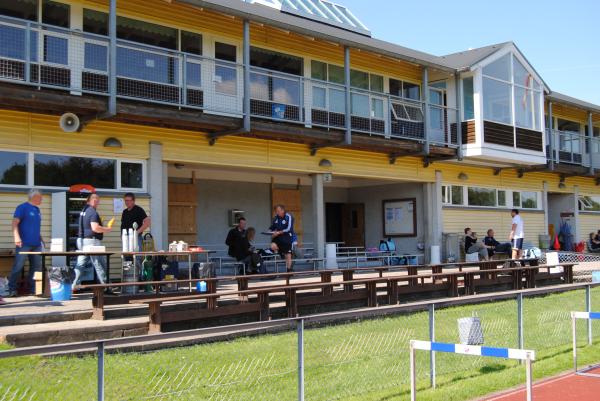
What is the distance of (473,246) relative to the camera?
21.7 m

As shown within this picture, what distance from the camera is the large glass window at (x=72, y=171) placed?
A: 43.5 ft

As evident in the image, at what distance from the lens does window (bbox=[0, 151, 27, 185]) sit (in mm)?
12763

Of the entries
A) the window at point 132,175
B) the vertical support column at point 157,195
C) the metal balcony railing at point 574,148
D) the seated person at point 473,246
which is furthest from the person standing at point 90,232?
the metal balcony railing at point 574,148

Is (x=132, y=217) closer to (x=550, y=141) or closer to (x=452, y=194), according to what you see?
(x=452, y=194)

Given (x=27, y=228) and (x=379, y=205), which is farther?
(x=379, y=205)

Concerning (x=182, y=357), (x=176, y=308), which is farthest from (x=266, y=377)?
(x=176, y=308)

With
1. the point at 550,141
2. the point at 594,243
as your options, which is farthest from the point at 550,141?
the point at 594,243

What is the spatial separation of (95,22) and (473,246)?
13517 millimetres

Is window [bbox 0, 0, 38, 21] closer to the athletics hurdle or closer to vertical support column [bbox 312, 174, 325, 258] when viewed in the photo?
vertical support column [bbox 312, 174, 325, 258]

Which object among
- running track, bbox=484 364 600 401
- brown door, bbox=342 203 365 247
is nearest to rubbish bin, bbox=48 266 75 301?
running track, bbox=484 364 600 401

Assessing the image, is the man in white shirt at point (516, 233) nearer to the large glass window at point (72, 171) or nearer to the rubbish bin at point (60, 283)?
the large glass window at point (72, 171)

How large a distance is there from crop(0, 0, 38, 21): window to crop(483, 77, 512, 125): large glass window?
13526mm

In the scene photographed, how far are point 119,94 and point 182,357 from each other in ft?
29.8

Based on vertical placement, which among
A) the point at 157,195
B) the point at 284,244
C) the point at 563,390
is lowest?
the point at 563,390
